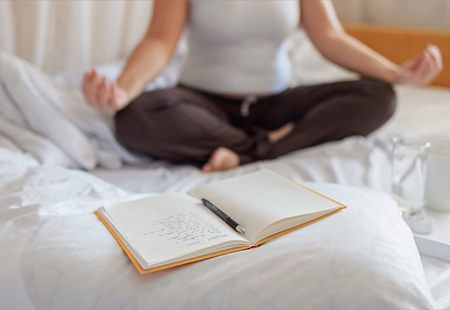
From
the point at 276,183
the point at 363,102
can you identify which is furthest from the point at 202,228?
the point at 363,102

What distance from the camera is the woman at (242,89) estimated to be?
1125mm

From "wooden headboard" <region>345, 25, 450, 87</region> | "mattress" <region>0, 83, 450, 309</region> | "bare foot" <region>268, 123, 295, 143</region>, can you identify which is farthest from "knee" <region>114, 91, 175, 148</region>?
"wooden headboard" <region>345, 25, 450, 87</region>

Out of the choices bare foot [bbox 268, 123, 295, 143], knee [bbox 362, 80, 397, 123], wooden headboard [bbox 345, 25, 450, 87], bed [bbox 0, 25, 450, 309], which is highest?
wooden headboard [bbox 345, 25, 450, 87]

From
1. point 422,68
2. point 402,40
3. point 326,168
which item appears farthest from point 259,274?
point 402,40

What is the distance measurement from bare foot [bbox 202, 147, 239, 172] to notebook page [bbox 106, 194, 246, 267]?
36 centimetres

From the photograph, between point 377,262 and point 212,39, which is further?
point 212,39

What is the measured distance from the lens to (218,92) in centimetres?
125

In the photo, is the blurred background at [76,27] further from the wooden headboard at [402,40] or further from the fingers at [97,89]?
the fingers at [97,89]

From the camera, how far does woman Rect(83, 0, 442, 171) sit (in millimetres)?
1125

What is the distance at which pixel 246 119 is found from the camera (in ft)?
4.15

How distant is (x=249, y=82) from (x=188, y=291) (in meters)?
0.75

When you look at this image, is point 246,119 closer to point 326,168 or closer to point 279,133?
point 279,133

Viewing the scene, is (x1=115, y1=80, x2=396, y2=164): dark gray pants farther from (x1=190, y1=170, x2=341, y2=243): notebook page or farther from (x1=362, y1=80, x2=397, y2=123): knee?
(x1=190, y1=170, x2=341, y2=243): notebook page

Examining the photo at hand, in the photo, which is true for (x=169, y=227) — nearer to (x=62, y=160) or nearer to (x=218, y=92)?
(x=62, y=160)
